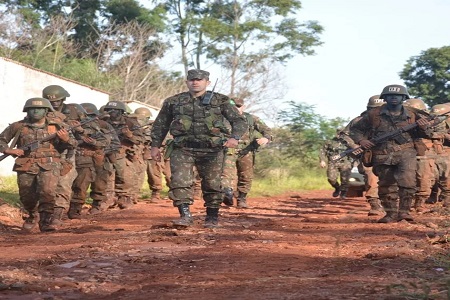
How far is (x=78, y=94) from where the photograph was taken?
27125mm

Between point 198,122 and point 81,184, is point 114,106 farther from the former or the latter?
point 198,122

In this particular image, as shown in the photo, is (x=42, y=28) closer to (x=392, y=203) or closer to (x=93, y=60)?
(x=93, y=60)

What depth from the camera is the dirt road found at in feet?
21.1

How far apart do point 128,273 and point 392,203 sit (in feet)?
21.1

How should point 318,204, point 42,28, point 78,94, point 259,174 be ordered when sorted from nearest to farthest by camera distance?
point 318,204
point 78,94
point 259,174
point 42,28

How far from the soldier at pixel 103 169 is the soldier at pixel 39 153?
3.17m

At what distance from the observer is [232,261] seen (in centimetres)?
822

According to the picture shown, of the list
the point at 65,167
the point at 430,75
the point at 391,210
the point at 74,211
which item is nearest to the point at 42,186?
the point at 65,167

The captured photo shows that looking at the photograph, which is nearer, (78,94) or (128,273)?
(128,273)

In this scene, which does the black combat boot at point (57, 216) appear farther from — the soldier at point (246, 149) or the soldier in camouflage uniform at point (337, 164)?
the soldier in camouflage uniform at point (337, 164)

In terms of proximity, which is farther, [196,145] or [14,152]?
[14,152]

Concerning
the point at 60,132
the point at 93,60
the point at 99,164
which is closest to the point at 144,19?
the point at 93,60

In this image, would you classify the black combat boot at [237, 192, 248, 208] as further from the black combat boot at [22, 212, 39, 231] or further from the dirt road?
the black combat boot at [22, 212, 39, 231]

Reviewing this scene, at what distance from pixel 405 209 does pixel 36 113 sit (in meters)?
5.17
